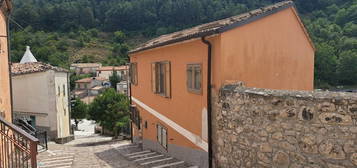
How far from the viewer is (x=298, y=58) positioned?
8.80 meters

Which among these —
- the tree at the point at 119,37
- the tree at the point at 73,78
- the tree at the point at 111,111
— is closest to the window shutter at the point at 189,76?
the tree at the point at 111,111

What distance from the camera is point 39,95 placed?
1995 centimetres

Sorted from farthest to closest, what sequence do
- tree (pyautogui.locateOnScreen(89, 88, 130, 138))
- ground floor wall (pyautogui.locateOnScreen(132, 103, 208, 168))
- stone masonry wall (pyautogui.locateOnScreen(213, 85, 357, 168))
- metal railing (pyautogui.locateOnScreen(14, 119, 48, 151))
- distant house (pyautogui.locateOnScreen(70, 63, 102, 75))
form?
distant house (pyautogui.locateOnScreen(70, 63, 102, 75)), tree (pyautogui.locateOnScreen(89, 88, 130, 138)), metal railing (pyautogui.locateOnScreen(14, 119, 48, 151)), ground floor wall (pyautogui.locateOnScreen(132, 103, 208, 168)), stone masonry wall (pyautogui.locateOnScreen(213, 85, 357, 168))

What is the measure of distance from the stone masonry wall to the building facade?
644 inches

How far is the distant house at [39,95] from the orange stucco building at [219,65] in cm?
1187

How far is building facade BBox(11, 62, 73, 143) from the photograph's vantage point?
19.5 m

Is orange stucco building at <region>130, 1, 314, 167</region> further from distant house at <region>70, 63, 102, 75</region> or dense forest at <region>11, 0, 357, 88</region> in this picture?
distant house at <region>70, 63, 102, 75</region>

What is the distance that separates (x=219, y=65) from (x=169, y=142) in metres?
5.05

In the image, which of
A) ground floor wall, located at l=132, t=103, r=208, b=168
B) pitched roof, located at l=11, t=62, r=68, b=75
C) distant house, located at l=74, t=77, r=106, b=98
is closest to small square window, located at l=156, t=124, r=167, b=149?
ground floor wall, located at l=132, t=103, r=208, b=168

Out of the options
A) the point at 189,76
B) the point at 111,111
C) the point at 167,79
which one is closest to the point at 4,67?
the point at 167,79

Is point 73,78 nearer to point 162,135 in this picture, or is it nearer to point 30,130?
point 30,130

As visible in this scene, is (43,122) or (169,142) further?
(43,122)

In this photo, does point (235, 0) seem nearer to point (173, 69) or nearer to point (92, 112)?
point (92, 112)

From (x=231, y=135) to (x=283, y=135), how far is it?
1472 millimetres
